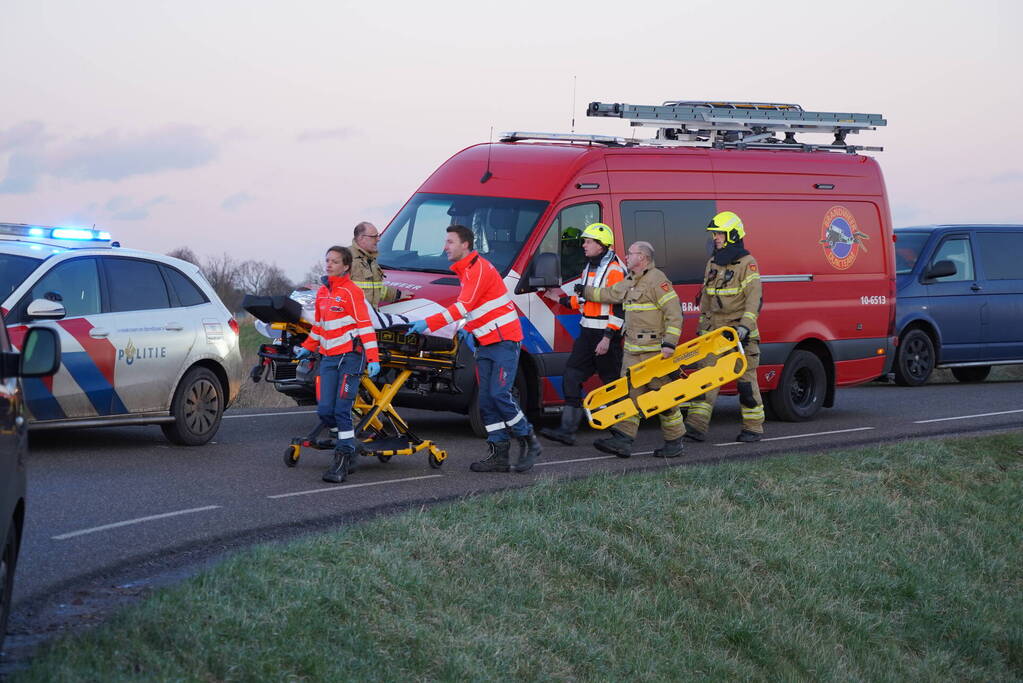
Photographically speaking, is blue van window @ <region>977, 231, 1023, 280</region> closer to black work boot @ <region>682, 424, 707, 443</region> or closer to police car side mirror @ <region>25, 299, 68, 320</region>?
black work boot @ <region>682, 424, 707, 443</region>

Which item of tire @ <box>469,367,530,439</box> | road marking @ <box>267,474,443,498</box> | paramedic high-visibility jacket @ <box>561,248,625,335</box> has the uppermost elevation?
Answer: paramedic high-visibility jacket @ <box>561,248,625,335</box>

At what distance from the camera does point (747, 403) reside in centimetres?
1323

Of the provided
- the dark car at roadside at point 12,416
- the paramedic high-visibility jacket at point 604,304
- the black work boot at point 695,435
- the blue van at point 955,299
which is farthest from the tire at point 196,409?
the blue van at point 955,299

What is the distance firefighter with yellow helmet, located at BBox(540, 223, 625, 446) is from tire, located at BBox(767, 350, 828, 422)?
9.52ft

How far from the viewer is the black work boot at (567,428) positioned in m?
12.6

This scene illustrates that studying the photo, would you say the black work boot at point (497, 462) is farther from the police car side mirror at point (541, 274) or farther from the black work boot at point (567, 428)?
the police car side mirror at point (541, 274)

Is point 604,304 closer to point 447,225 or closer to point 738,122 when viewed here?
point 447,225

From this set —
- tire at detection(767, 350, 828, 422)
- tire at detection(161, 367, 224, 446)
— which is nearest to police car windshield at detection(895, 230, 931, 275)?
tire at detection(767, 350, 828, 422)

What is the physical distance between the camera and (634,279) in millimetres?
12141

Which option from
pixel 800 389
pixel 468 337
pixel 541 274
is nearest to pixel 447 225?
pixel 541 274

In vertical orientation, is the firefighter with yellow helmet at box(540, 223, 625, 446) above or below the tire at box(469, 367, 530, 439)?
above

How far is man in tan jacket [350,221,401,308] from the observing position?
12.4 metres

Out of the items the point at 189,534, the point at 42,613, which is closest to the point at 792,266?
the point at 189,534

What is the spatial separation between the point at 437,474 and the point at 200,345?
8.19ft
